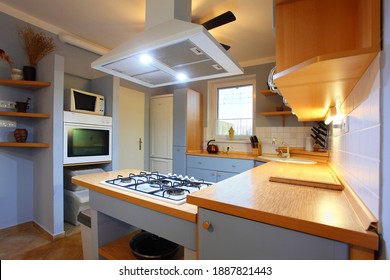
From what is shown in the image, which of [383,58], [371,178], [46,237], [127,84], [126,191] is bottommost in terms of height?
[46,237]

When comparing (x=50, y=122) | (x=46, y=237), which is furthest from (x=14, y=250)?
(x=50, y=122)

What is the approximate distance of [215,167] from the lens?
3.06m

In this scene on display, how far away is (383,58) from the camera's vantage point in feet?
1.70

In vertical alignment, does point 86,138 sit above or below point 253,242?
above

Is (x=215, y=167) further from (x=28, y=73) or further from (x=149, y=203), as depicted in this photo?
(x=28, y=73)

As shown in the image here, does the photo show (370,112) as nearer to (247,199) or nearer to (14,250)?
(247,199)

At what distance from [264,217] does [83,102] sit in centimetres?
257

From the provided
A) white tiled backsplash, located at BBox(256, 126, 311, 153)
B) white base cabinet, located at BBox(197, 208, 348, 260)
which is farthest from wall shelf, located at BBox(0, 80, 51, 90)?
white tiled backsplash, located at BBox(256, 126, 311, 153)

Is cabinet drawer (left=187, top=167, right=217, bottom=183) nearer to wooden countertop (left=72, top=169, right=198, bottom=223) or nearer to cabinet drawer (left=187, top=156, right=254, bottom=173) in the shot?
cabinet drawer (left=187, top=156, right=254, bottom=173)

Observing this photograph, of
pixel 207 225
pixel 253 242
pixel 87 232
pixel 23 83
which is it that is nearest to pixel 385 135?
pixel 253 242

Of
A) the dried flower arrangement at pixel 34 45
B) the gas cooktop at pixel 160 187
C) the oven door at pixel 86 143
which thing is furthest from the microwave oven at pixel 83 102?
the gas cooktop at pixel 160 187

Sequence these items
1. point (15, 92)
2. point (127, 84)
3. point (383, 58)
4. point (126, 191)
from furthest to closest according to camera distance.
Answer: point (127, 84) < point (15, 92) < point (126, 191) < point (383, 58)

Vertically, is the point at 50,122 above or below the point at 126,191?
above

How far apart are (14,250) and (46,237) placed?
0.93 ft
